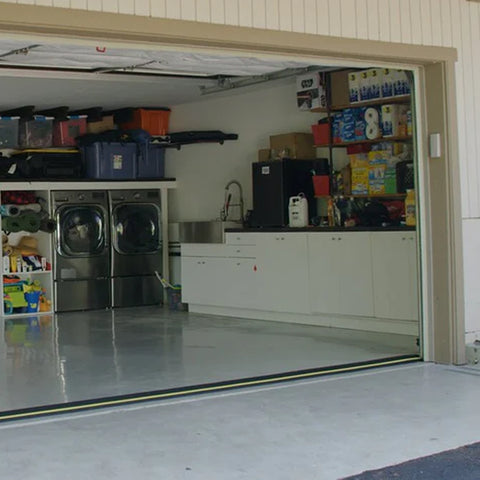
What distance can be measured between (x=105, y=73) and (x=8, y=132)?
272cm

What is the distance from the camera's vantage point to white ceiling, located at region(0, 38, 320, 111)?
7.40 metres

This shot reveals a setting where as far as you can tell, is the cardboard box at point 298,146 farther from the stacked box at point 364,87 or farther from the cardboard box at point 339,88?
the stacked box at point 364,87

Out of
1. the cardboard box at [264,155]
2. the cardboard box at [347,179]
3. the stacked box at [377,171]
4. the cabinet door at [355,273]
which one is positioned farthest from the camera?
the cardboard box at [264,155]

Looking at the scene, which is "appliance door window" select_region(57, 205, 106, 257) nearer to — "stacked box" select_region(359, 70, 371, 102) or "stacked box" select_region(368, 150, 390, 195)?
"stacked box" select_region(368, 150, 390, 195)

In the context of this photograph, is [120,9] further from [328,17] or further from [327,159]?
[327,159]

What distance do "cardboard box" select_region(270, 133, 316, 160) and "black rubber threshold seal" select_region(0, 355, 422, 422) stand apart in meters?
3.45

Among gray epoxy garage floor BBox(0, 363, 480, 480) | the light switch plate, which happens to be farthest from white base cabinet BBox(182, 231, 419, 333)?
gray epoxy garage floor BBox(0, 363, 480, 480)

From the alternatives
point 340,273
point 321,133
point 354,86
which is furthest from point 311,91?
point 340,273

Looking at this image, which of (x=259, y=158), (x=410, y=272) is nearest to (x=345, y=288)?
(x=410, y=272)

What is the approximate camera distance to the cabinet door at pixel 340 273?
901cm

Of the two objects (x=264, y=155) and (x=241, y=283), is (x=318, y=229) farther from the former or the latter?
(x=264, y=155)

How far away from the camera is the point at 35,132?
461 inches

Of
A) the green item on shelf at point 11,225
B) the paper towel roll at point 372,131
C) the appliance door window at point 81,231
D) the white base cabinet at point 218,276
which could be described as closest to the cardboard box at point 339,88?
the paper towel roll at point 372,131

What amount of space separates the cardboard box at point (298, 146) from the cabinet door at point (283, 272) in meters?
0.94
